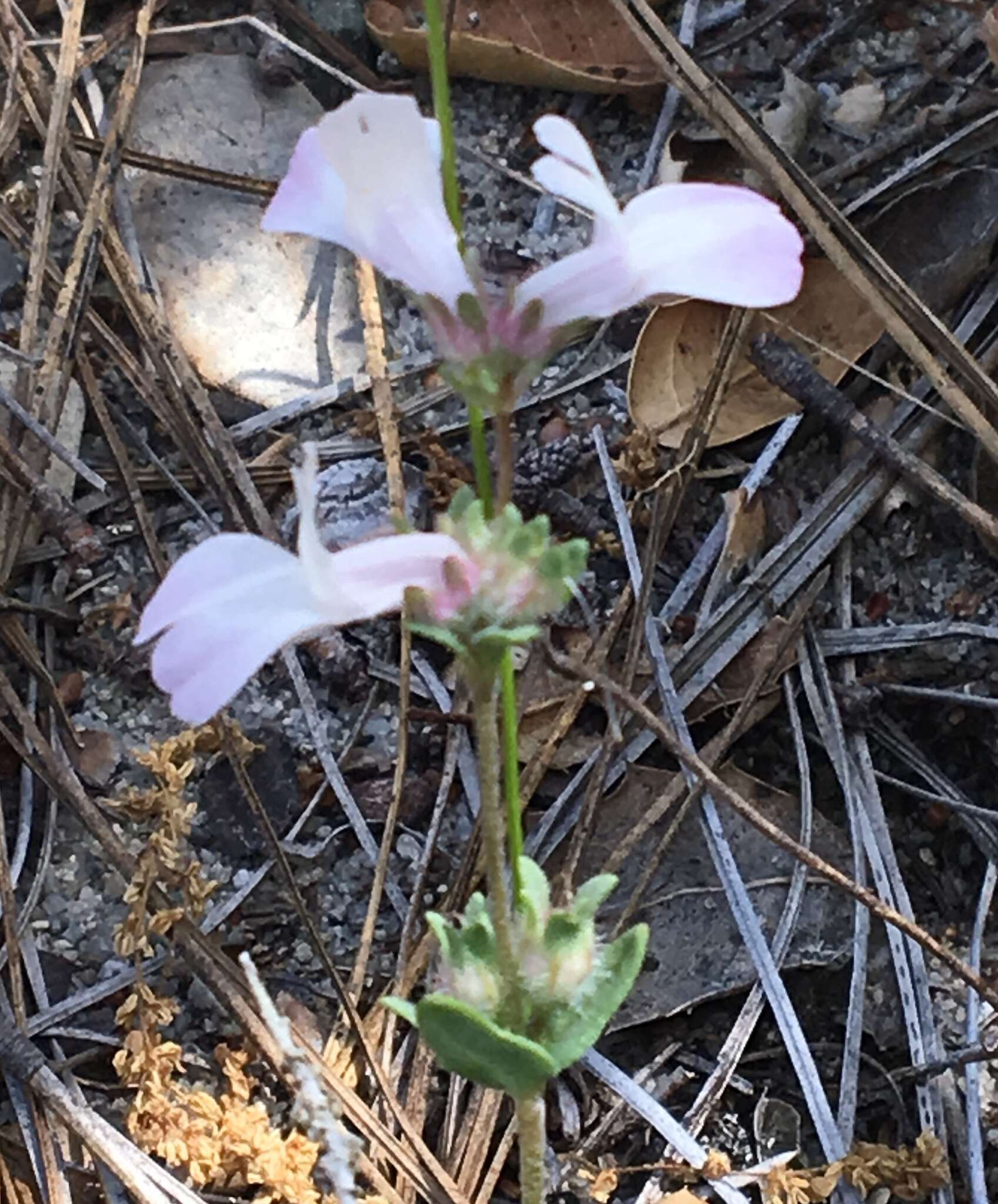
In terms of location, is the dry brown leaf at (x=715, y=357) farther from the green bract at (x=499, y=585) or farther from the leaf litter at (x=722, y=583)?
the green bract at (x=499, y=585)

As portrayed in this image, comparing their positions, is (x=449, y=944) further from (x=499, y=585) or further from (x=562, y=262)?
(x=562, y=262)

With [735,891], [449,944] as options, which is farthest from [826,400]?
[449,944]

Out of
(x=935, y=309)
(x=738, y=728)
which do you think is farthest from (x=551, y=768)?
(x=935, y=309)

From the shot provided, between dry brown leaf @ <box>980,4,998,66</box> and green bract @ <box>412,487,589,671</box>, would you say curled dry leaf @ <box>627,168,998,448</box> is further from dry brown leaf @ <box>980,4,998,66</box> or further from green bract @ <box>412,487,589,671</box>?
green bract @ <box>412,487,589,671</box>

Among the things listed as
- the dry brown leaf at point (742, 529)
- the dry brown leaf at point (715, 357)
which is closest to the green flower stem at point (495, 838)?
the dry brown leaf at point (742, 529)

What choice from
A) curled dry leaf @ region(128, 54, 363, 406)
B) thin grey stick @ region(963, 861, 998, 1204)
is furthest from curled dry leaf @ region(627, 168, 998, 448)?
thin grey stick @ region(963, 861, 998, 1204)

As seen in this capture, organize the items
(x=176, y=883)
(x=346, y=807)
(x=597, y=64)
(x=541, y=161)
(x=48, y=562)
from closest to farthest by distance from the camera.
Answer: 1. (x=541, y=161)
2. (x=176, y=883)
3. (x=346, y=807)
4. (x=48, y=562)
5. (x=597, y=64)

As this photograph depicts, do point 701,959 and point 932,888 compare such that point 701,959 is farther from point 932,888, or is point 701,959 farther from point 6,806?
point 6,806
